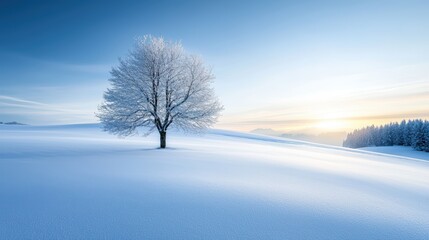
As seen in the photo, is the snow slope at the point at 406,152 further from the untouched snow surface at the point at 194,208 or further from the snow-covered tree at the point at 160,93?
the untouched snow surface at the point at 194,208

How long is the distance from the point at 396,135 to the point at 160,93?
3625 inches

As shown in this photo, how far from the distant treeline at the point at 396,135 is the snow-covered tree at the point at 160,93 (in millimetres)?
77743

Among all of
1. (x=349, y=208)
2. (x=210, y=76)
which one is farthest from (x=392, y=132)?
(x=349, y=208)

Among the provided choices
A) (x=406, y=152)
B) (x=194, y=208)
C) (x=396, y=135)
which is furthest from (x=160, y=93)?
(x=396, y=135)

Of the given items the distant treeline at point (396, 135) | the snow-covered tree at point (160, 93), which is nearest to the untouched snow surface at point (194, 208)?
the snow-covered tree at point (160, 93)

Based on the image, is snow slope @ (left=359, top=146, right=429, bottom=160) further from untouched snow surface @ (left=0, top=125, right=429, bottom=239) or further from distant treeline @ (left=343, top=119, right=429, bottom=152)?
untouched snow surface @ (left=0, top=125, right=429, bottom=239)

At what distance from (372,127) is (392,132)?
16.0m

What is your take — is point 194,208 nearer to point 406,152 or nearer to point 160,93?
point 160,93

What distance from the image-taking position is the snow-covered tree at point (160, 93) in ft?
59.0

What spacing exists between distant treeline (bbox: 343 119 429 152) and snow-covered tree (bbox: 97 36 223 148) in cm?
7774

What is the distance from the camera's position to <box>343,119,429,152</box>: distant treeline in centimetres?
6494

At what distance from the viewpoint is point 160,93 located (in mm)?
18750

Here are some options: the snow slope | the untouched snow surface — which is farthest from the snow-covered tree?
the snow slope

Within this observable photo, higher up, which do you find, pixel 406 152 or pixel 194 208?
pixel 194 208
